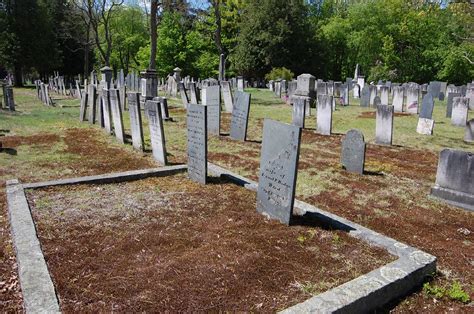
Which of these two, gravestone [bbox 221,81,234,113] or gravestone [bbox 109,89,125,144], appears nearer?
gravestone [bbox 109,89,125,144]

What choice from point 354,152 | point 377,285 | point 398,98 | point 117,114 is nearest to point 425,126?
point 354,152

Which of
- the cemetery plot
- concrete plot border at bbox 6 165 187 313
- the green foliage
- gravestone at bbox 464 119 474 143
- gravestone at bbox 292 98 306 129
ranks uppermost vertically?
Answer: the green foliage

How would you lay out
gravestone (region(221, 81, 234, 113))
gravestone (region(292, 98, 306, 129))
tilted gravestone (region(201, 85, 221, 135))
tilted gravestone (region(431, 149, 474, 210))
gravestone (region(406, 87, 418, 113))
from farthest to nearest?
gravestone (region(406, 87, 418, 113)), gravestone (region(221, 81, 234, 113)), gravestone (region(292, 98, 306, 129)), tilted gravestone (region(201, 85, 221, 135)), tilted gravestone (region(431, 149, 474, 210))

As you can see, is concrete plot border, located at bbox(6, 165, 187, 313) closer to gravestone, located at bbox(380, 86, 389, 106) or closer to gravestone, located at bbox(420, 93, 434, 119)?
gravestone, located at bbox(420, 93, 434, 119)

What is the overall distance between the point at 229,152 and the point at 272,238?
18.3 feet

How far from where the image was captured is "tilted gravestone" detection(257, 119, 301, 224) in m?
4.77

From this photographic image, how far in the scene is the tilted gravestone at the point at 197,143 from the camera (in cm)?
655

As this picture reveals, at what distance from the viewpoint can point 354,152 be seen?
26.7 feet

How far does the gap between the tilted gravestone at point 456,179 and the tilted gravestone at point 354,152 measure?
160 cm

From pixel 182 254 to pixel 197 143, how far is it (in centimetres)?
291

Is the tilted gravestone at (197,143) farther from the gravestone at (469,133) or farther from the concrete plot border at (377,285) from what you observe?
the gravestone at (469,133)

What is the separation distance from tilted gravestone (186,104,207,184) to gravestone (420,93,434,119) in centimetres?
936

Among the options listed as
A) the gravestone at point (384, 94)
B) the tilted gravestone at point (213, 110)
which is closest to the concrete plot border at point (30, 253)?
the tilted gravestone at point (213, 110)

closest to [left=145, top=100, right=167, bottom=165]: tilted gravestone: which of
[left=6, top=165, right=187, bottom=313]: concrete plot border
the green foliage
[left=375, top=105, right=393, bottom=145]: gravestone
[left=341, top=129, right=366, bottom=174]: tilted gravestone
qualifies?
[left=6, top=165, right=187, bottom=313]: concrete plot border
